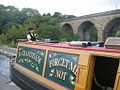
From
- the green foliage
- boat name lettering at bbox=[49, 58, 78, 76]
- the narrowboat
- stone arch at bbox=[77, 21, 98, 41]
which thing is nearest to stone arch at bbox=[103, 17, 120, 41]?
the green foliage

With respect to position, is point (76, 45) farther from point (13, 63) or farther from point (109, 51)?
point (13, 63)

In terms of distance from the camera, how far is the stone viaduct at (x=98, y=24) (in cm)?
4050

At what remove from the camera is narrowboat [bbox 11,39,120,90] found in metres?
5.70

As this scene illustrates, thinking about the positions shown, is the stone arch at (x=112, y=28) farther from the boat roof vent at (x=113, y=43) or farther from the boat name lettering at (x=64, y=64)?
the boat roof vent at (x=113, y=43)

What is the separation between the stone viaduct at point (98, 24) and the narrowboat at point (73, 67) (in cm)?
3095

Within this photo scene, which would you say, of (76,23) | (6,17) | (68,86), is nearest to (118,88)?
(68,86)

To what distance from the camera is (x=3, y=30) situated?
52656 mm

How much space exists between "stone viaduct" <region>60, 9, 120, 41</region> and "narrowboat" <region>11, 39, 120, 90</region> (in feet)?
102

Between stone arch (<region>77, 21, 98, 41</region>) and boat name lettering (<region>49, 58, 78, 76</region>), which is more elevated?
boat name lettering (<region>49, 58, 78, 76</region>)

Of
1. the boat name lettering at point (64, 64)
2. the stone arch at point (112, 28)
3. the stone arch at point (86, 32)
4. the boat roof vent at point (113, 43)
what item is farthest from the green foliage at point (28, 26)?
the boat roof vent at point (113, 43)

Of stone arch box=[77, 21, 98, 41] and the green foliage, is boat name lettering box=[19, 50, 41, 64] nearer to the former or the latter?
the green foliage

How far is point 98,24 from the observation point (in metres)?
43.9

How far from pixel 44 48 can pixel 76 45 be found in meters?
1.35

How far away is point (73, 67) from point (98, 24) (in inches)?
1499
